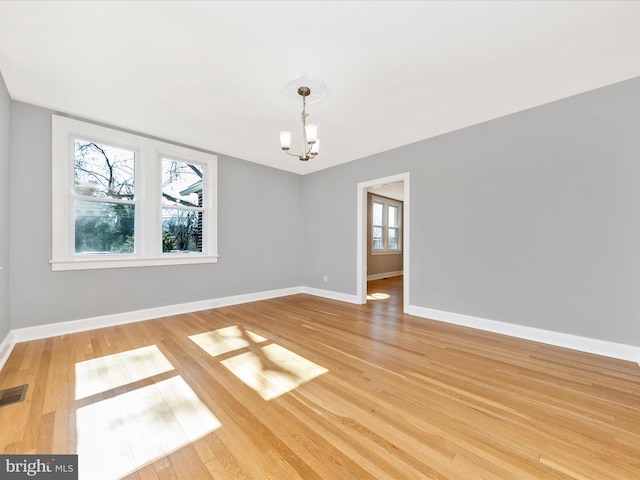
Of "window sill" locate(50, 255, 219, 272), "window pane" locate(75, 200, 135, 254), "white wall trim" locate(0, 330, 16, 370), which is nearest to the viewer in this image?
"white wall trim" locate(0, 330, 16, 370)

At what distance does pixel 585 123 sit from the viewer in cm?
268

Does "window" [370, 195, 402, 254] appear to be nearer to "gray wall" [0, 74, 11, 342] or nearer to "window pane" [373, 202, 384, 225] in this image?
"window pane" [373, 202, 384, 225]

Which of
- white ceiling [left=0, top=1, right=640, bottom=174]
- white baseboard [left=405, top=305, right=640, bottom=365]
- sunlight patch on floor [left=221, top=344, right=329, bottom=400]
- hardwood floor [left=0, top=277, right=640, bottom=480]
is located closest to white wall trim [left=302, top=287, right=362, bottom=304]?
white baseboard [left=405, top=305, right=640, bottom=365]

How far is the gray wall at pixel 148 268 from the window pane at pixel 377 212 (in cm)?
283

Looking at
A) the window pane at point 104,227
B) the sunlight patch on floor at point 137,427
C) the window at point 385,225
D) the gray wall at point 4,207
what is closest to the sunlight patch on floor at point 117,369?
the sunlight patch on floor at point 137,427

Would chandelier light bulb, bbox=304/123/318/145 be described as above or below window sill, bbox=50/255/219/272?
above

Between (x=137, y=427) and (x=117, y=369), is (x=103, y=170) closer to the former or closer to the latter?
(x=117, y=369)

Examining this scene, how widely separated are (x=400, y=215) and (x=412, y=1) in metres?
7.29

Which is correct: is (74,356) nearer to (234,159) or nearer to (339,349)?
(339,349)

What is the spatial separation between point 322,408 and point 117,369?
1831 millimetres

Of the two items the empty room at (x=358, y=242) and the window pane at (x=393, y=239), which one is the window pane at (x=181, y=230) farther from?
the window pane at (x=393, y=239)

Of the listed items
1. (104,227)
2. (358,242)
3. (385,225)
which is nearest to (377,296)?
(358,242)

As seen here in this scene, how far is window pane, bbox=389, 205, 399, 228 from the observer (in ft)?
27.2

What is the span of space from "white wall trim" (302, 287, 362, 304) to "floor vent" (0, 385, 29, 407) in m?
3.98
